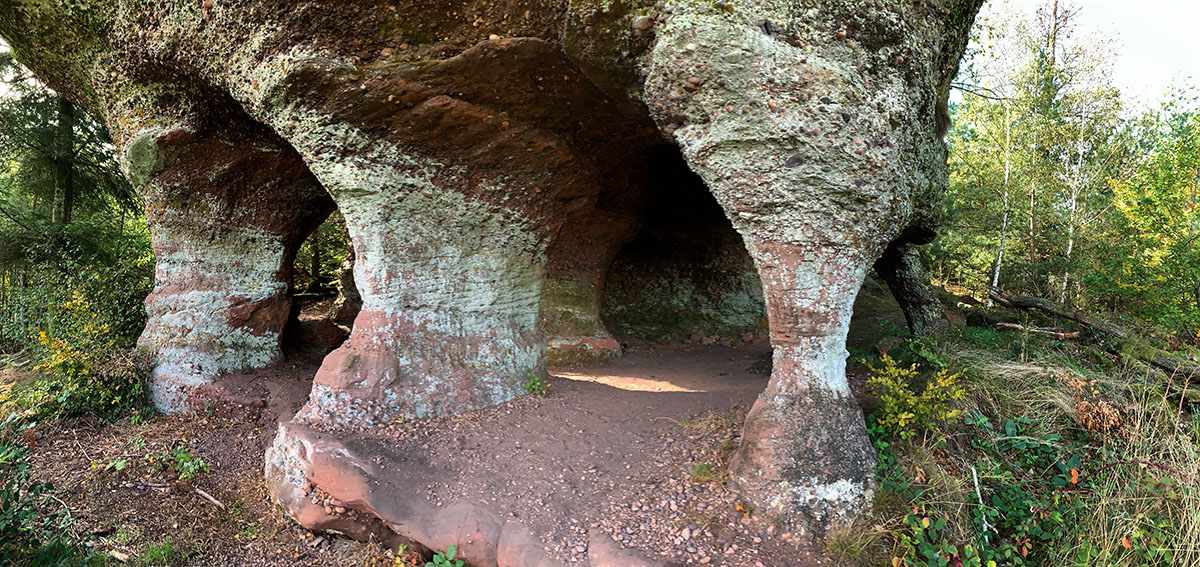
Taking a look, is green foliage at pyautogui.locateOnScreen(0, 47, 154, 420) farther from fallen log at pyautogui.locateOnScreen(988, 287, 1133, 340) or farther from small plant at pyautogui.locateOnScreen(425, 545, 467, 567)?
fallen log at pyautogui.locateOnScreen(988, 287, 1133, 340)

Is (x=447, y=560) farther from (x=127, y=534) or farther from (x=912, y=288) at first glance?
(x=912, y=288)

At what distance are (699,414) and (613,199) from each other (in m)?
3.28

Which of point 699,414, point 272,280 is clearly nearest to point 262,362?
point 272,280

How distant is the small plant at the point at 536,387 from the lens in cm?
489

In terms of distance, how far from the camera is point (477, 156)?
443 cm

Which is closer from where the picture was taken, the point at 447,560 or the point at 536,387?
the point at 447,560

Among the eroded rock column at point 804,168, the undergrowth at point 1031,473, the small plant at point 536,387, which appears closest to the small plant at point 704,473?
the eroded rock column at point 804,168

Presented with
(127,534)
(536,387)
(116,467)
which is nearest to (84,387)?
(116,467)

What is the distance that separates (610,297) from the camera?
29.2ft

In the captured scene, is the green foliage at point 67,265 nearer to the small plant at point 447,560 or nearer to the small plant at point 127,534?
the small plant at point 127,534

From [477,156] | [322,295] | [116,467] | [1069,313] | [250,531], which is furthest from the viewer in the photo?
[322,295]

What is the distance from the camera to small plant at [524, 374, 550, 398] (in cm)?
489

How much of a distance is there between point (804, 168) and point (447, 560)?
119 inches

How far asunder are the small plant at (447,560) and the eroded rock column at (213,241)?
11.8 ft
